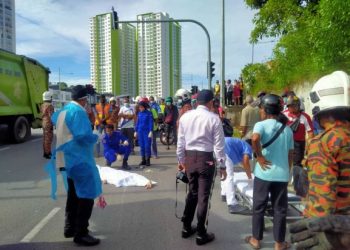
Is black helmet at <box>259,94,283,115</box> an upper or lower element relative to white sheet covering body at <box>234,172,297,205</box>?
upper

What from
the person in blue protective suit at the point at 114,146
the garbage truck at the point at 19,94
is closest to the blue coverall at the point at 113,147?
the person in blue protective suit at the point at 114,146

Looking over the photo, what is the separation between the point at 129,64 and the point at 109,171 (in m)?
58.8

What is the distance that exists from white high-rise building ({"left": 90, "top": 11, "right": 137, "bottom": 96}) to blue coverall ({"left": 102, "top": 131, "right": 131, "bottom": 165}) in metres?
49.2

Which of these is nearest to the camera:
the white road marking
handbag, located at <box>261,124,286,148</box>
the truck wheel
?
handbag, located at <box>261,124,286,148</box>

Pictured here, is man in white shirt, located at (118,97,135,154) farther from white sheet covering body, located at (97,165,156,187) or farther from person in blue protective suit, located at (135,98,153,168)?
white sheet covering body, located at (97,165,156,187)

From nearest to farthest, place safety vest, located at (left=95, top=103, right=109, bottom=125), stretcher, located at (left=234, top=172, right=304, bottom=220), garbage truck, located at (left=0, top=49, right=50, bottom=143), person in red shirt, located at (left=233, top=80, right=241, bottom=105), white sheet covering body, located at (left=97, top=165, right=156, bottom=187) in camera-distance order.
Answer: stretcher, located at (left=234, top=172, right=304, bottom=220) < white sheet covering body, located at (left=97, top=165, right=156, bottom=187) < safety vest, located at (left=95, top=103, right=109, bottom=125) < garbage truck, located at (left=0, top=49, right=50, bottom=143) < person in red shirt, located at (left=233, top=80, right=241, bottom=105)

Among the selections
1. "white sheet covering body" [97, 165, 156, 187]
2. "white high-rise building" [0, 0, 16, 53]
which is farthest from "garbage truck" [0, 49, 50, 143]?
"white high-rise building" [0, 0, 16, 53]

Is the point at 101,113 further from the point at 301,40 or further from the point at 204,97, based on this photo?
the point at 204,97

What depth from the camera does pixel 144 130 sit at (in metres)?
9.86

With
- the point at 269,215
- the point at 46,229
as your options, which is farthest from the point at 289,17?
the point at 46,229

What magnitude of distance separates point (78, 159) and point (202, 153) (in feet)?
4.59

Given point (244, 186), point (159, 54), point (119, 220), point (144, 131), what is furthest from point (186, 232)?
point (159, 54)

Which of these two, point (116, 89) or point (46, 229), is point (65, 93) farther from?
point (46, 229)

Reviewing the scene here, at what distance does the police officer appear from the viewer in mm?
4438
